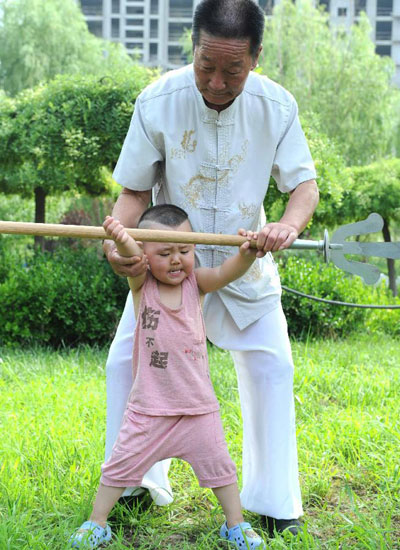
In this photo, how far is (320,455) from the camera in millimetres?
3359

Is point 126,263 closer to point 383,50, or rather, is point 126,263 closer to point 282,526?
point 282,526

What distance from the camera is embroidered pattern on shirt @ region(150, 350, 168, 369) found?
233 cm

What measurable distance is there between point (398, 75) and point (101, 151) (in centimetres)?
6155

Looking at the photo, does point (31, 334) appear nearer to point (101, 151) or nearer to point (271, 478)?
point (101, 151)

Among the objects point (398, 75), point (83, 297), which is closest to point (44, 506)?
point (83, 297)

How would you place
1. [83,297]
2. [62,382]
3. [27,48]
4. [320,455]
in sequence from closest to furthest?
[320,455], [62,382], [83,297], [27,48]

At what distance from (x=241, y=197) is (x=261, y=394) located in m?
0.66

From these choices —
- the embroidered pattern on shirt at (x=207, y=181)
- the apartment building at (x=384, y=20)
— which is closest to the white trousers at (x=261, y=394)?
the embroidered pattern on shirt at (x=207, y=181)

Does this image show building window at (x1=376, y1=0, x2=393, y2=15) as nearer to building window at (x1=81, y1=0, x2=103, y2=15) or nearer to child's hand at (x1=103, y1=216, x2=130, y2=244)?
building window at (x1=81, y1=0, x2=103, y2=15)

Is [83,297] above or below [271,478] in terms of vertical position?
below

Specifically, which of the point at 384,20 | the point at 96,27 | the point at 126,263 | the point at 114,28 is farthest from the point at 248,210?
the point at 96,27

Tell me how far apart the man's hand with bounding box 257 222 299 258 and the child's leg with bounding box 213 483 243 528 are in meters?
0.77

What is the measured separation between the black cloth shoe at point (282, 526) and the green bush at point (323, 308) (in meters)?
3.96

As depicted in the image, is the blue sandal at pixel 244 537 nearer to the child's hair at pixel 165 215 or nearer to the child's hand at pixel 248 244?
the child's hand at pixel 248 244
